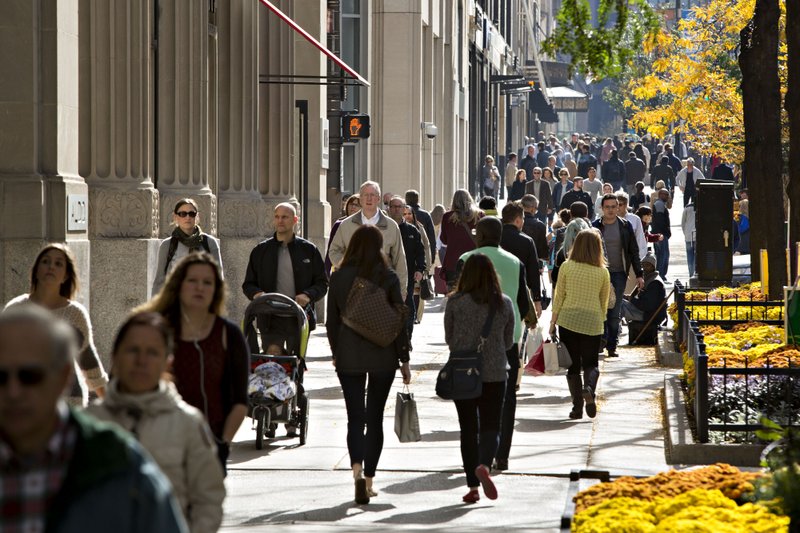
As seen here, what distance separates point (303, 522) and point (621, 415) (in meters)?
5.19

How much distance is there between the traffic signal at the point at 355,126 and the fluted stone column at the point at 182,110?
26.3 ft

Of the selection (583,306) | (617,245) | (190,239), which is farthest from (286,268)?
(617,245)

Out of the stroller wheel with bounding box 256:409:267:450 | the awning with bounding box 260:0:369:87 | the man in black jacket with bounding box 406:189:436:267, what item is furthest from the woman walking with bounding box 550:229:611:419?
the man in black jacket with bounding box 406:189:436:267

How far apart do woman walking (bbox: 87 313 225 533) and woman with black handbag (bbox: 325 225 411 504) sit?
14.3 feet

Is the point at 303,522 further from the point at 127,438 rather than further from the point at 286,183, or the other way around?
the point at 286,183

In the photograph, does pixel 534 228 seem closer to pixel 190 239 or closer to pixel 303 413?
pixel 303 413

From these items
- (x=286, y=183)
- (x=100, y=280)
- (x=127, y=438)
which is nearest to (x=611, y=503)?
(x=127, y=438)

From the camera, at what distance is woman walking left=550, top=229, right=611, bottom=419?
42.3 ft

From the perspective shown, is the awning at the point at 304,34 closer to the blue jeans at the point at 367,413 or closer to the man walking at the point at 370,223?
the man walking at the point at 370,223

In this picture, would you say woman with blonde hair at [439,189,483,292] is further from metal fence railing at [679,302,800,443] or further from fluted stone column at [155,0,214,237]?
metal fence railing at [679,302,800,443]

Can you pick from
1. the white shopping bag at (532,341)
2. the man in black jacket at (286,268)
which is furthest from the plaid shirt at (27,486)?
the white shopping bag at (532,341)

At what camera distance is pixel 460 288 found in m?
9.62

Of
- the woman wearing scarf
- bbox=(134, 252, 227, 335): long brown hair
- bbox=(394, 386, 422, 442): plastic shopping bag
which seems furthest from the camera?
the woman wearing scarf

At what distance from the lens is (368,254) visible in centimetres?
939
